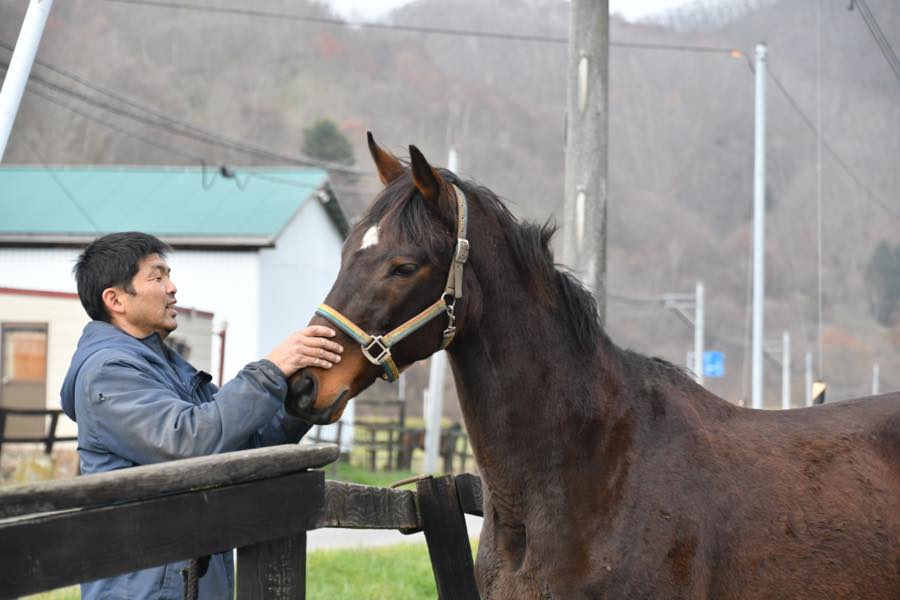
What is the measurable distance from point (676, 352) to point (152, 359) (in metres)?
78.1

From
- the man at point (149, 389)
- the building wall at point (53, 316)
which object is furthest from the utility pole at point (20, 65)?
the building wall at point (53, 316)

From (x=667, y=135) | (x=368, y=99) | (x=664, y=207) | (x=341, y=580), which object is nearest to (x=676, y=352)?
(x=664, y=207)

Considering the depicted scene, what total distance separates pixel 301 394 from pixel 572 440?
981 mm

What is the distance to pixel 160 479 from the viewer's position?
7.61 feet

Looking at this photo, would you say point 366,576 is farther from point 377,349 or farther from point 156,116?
point 156,116

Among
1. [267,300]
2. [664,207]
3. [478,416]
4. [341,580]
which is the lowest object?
[341,580]

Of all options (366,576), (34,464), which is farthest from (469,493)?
(34,464)

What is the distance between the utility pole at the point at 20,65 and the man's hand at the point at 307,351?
293 cm

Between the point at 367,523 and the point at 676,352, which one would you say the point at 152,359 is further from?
the point at 676,352

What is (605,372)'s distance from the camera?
12.1 feet

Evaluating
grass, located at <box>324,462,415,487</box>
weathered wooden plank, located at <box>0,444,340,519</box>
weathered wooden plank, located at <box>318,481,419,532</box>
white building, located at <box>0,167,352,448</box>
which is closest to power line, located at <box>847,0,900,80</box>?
grass, located at <box>324,462,415,487</box>

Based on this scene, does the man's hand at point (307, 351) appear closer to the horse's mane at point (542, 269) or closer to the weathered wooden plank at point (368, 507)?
the weathered wooden plank at point (368, 507)

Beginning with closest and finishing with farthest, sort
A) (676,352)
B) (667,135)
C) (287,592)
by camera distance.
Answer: (287,592)
(676,352)
(667,135)

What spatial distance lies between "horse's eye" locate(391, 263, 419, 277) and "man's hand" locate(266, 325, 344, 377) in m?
0.31
